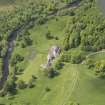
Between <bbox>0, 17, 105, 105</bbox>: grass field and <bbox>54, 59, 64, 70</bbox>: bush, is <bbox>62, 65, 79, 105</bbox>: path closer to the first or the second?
<bbox>0, 17, 105, 105</bbox>: grass field

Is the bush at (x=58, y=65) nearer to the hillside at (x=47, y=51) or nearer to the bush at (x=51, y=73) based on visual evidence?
the hillside at (x=47, y=51)

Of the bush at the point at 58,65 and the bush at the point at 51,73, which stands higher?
the bush at the point at 58,65

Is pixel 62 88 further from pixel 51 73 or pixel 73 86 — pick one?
pixel 51 73

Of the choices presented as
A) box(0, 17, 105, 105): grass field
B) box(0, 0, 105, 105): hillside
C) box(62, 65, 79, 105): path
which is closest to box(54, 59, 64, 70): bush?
box(0, 0, 105, 105): hillside

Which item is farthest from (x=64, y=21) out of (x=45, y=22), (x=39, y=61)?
(x=39, y=61)

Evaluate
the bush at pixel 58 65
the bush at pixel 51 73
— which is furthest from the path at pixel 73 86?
the bush at pixel 58 65

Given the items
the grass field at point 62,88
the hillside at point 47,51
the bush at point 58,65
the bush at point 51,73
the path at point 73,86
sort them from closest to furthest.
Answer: the path at point 73,86 → the grass field at point 62,88 → the hillside at point 47,51 → the bush at point 51,73 → the bush at point 58,65

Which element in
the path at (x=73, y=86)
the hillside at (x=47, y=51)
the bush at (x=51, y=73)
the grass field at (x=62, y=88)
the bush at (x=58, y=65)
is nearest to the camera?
the path at (x=73, y=86)

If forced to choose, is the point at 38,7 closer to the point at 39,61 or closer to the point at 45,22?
the point at 45,22

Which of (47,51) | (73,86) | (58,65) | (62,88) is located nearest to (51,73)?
(58,65)
